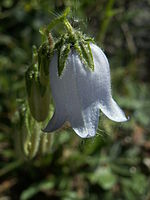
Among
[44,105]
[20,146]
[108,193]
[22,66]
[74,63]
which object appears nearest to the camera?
[74,63]

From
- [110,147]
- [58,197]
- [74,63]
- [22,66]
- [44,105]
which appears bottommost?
[58,197]

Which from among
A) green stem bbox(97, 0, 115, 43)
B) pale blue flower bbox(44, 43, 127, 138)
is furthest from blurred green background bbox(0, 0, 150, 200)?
pale blue flower bbox(44, 43, 127, 138)

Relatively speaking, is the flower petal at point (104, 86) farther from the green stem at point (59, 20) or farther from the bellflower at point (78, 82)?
the green stem at point (59, 20)

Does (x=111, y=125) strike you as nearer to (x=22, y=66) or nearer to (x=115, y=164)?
(x=115, y=164)

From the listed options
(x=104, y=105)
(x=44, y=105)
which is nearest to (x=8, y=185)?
(x=44, y=105)

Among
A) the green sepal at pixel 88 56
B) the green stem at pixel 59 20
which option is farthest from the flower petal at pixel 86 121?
the green stem at pixel 59 20

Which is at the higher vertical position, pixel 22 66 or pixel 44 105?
pixel 44 105
